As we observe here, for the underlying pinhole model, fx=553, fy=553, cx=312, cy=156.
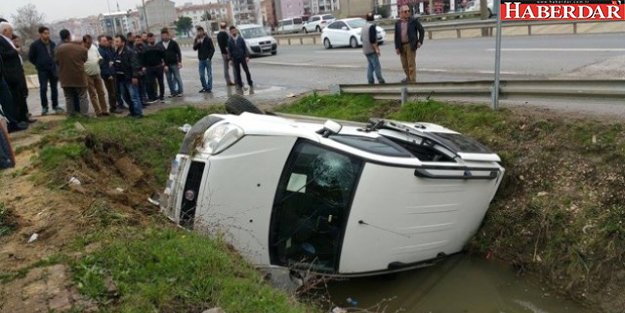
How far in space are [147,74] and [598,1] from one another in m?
9.37

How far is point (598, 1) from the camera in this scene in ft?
24.8

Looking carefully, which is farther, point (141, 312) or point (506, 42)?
point (506, 42)

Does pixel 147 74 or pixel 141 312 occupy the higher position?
pixel 147 74

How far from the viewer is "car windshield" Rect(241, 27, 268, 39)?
27.0 metres

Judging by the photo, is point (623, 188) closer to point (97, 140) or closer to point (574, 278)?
point (574, 278)

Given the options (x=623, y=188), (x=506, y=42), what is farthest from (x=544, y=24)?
(x=623, y=188)

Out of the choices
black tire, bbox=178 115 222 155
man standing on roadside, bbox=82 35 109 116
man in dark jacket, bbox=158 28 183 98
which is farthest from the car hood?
black tire, bbox=178 115 222 155

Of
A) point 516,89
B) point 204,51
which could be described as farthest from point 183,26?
point 516,89

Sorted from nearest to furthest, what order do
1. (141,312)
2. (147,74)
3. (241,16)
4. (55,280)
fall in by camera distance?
(141,312), (55,280), (147,74), (241,16)

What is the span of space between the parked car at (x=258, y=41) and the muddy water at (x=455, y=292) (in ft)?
67.9

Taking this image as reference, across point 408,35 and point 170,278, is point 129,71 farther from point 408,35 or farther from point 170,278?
point 170,278

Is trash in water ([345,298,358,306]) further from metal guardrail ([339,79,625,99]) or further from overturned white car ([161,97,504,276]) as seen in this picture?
metal guardrail ([339,79,625,99])

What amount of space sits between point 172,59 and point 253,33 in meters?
14.2

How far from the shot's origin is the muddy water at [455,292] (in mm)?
5887
